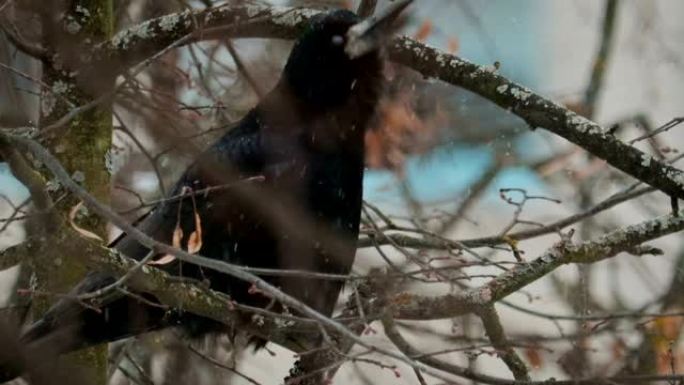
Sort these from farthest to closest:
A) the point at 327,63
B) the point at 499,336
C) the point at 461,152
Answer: the point at 461,152 < the point at 327,63 < the point at 499,336

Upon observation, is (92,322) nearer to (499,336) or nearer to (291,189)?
(291,189)

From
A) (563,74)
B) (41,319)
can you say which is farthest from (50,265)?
(563,74)

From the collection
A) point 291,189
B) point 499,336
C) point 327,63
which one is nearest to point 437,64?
point 327,63

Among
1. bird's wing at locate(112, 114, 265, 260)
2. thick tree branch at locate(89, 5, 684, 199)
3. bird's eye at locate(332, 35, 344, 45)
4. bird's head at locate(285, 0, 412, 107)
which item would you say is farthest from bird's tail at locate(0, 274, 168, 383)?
bird's eye at locate(332, 35, 344, 45)

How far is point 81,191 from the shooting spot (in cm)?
225

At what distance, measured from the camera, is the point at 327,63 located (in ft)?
12.1

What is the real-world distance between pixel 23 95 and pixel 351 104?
1220 millimetres

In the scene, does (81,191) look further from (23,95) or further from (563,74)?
(563,74)

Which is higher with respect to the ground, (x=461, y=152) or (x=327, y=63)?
(x=461, y=152)

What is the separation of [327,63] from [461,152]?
1.22 metres

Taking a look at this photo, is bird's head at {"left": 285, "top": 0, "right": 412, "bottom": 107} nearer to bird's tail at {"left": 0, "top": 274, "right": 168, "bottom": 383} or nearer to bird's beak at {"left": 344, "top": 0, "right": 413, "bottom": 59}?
bird's beak at {"left": 344, "top": 0, "right": 413, "bottom": 59}

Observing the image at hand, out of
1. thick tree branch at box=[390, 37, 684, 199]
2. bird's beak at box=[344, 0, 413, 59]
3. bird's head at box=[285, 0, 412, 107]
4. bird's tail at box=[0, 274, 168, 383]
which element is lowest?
bird's tail at box=[0, 274, 168, 383]

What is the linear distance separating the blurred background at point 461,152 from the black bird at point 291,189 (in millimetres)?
134

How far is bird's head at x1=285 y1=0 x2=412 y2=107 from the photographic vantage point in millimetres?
3559
